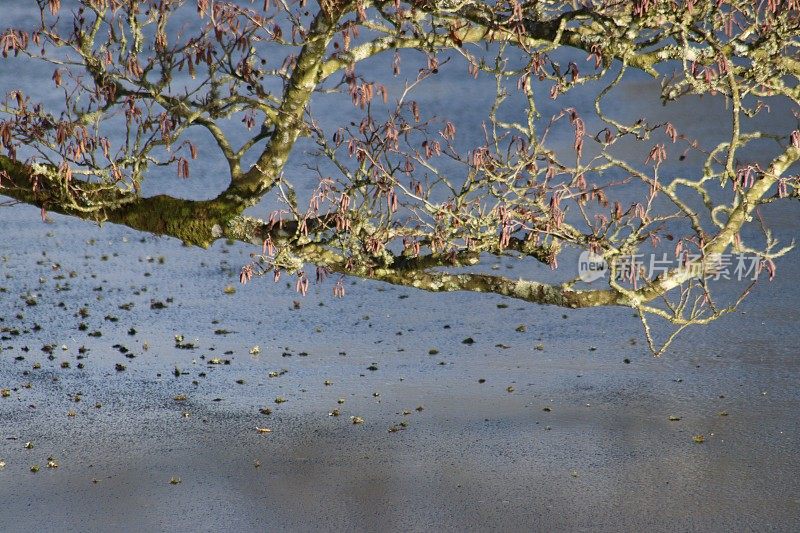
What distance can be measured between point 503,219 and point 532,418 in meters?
3.79

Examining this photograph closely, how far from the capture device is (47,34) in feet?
16.8

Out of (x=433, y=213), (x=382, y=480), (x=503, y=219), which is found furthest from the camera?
(x=382, y=480)

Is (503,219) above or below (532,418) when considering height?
above

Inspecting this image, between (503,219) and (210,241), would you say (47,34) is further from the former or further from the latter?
(503,219)

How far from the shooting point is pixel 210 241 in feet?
18.2

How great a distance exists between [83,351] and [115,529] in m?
3.05

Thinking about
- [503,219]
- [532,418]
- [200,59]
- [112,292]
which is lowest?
[532,418]

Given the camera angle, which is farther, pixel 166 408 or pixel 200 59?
pixel 166 408

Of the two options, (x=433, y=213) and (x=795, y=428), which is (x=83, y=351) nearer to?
(x=433, y=213)

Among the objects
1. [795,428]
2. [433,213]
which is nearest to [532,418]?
[795,428]

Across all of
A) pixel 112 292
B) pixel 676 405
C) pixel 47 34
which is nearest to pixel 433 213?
pixel 47 34

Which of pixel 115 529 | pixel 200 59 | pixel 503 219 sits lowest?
pixel 115 529

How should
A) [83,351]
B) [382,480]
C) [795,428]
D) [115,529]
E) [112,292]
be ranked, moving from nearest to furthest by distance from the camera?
[115,529] < [382,480] < [795,428] < [83,351] < [112,292]

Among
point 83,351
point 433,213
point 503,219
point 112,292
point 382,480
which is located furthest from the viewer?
point 112,292
